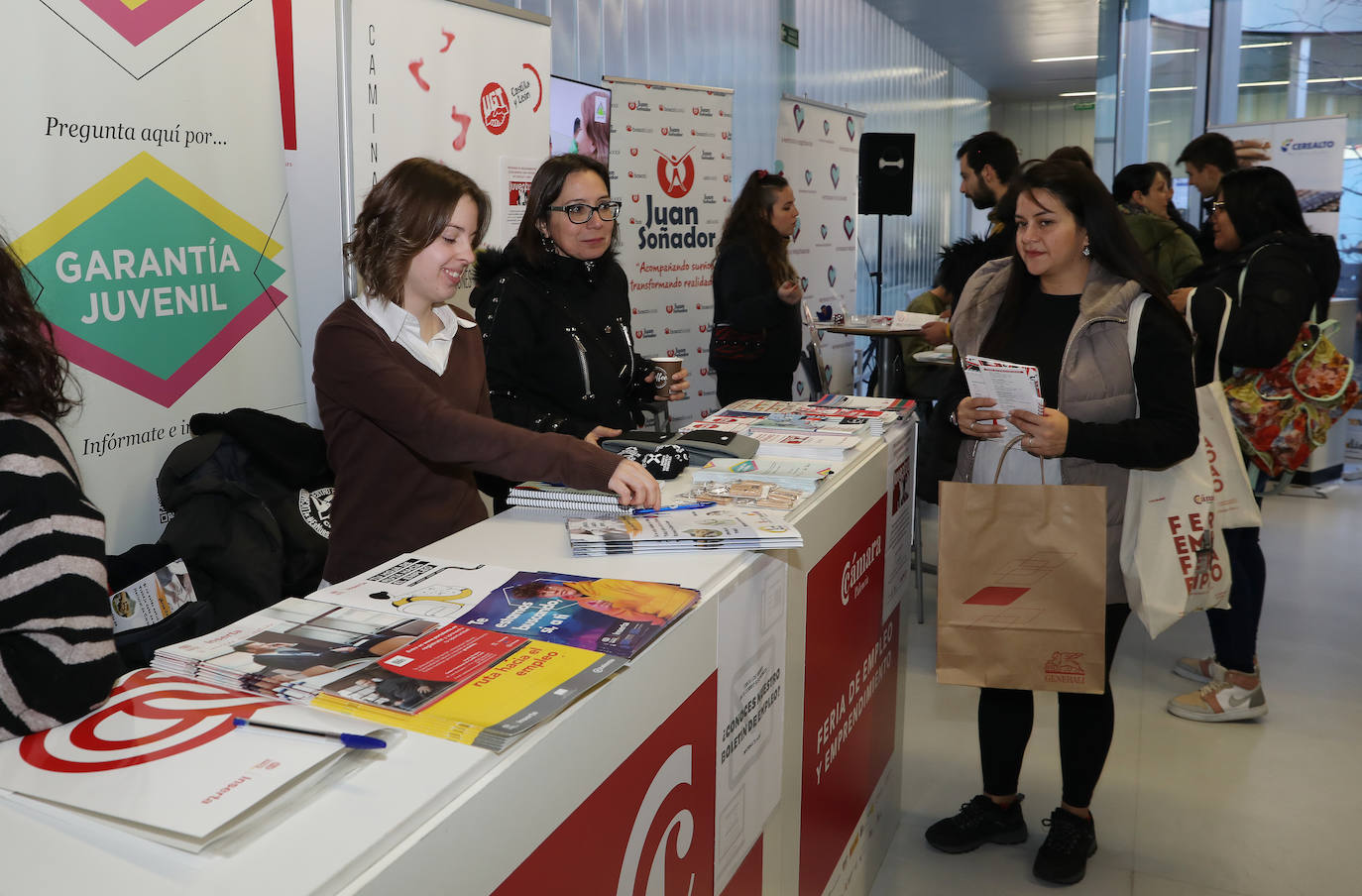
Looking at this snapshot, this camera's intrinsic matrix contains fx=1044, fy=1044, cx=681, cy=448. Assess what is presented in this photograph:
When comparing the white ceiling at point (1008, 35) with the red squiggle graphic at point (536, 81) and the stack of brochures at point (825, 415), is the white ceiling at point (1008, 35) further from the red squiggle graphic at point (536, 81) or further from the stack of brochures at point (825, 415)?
the stack of brochures at point (825, 415)

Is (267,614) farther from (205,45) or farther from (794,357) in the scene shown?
(794,357)

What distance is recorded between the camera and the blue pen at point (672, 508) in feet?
5.46

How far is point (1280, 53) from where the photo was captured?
7879 mm

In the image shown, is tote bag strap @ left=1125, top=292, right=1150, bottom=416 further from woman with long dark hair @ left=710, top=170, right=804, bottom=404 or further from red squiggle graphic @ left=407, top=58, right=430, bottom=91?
woman with long dark hair @ left=710, top=170, right=804, bottom=404

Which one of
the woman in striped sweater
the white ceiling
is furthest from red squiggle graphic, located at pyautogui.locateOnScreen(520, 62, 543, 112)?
the white ceiling

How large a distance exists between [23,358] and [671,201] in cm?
460

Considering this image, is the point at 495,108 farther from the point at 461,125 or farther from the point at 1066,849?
the point at 1066,849

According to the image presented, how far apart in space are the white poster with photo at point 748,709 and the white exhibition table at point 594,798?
0.02 meters

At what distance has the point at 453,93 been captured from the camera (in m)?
3.17

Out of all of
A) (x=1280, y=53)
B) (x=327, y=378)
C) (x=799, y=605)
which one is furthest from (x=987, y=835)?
(x=1280, y=53)

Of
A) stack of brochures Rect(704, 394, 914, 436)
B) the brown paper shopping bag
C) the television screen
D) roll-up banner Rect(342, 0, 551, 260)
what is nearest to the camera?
the brown paper shopping bag

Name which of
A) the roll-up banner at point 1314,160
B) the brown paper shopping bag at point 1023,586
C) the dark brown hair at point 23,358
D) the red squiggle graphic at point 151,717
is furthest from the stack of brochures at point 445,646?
the roll-up banner at point 1314,160

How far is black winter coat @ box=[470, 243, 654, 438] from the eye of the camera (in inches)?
91.9

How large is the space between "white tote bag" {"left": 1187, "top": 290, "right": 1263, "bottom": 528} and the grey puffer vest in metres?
0.38
